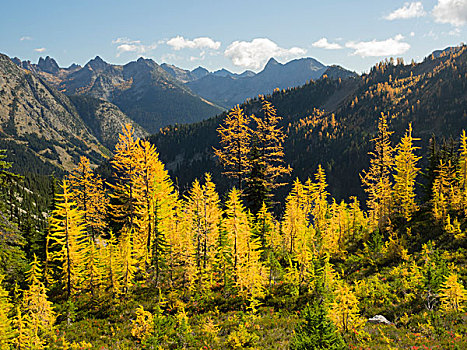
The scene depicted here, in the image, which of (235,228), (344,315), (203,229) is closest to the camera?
(344,315)

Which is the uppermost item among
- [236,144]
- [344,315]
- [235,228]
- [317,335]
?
[236,144]

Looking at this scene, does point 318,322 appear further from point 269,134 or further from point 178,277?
point 269,134

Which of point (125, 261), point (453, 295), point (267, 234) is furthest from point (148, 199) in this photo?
point (453, 295)

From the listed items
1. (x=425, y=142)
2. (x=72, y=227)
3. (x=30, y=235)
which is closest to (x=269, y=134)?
(x=72, y=227)

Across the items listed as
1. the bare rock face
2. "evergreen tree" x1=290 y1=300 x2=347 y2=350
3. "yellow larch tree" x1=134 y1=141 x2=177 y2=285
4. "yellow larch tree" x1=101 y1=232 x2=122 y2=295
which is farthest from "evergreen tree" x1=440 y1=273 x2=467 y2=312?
"yellow larch tree" x1=101 y1=232 x2=122 y2=295

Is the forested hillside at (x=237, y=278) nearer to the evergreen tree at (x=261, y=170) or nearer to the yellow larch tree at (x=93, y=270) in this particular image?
the yellow larch tree at (x=93, y=270)

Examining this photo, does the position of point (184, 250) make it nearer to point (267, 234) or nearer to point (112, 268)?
point (112, 268)

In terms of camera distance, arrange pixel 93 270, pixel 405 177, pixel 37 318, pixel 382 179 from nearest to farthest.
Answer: pixel 37 318 → pixel 93 270 → pixel 405 177 → pixel 382 179

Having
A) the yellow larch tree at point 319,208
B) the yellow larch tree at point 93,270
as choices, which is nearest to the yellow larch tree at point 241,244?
the yellow larch tree at point 93,270

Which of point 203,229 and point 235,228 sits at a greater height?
point 235,228

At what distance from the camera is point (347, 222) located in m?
33.5

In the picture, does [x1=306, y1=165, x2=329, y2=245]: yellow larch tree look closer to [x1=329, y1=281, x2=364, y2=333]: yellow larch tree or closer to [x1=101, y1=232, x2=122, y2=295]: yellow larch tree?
[x1=329, y1=281, x2=364, y2=333]: yellow larch tree

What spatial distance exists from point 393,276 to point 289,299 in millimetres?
8775

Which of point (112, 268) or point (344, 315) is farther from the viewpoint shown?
point (112, 268)
